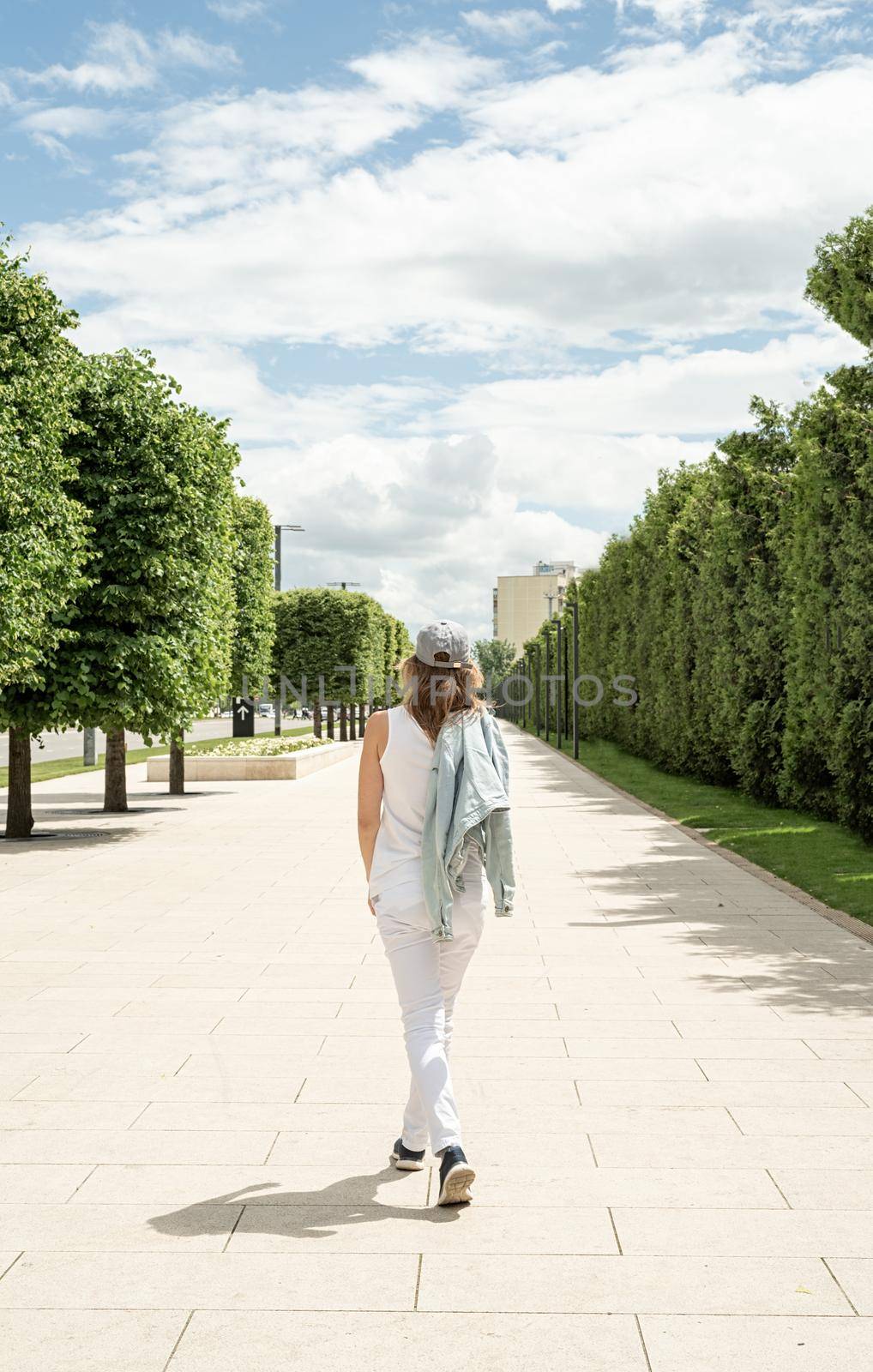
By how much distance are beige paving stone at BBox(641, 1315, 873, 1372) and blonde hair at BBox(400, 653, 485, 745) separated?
187cm

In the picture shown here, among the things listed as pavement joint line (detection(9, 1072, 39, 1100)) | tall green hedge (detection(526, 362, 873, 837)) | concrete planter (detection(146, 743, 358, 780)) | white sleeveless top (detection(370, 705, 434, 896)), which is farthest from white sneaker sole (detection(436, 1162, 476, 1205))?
concrete planter (detection(146, 743, 358, 780))

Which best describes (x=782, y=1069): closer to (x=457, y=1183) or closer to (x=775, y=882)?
(x=457, y=1183)

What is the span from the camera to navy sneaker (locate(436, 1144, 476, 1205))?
13.5 feet

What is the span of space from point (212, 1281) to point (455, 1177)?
0.79m

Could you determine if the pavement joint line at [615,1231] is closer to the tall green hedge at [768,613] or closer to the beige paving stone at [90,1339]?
the beige paving stone at [90,1339]

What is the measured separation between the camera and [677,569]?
2828 centimetres

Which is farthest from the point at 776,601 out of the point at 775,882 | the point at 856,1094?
the point at 856,1094

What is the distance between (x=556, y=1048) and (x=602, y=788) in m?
18.6

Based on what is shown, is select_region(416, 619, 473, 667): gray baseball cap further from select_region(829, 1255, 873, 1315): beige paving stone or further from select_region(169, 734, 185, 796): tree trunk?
select_region(169, 734, 185, 796): tree trunk

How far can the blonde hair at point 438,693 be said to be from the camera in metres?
4.50

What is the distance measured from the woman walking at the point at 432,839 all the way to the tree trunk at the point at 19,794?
39.8 feet

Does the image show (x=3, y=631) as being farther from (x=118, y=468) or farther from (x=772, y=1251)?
(x=772, y=1251)

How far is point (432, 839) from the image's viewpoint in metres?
4.38

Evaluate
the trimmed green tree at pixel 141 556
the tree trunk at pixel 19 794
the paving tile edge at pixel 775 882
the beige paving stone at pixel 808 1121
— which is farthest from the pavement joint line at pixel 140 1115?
the tree trunk at pixel 19 794
